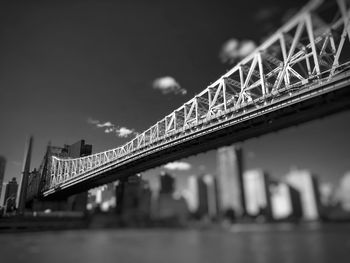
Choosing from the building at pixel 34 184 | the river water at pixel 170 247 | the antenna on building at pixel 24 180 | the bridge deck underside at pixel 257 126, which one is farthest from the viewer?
the building at pixel 34 184

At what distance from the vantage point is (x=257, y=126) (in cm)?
2034

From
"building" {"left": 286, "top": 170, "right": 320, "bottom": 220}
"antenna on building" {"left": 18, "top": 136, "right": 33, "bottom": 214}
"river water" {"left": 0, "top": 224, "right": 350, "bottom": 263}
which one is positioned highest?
"antenna on building" {"left": 18, "top": 136, "right": 33, "bottom": 214}

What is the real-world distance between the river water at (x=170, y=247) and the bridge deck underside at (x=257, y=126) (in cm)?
658

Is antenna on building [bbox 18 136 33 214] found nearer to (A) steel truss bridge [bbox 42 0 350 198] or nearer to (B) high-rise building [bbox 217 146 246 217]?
(A) steel truss bridge [bbox 42 0 350 198]

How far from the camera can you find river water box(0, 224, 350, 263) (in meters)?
18.2

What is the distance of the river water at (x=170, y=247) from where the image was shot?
59.9ft

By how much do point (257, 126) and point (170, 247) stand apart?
15572mm

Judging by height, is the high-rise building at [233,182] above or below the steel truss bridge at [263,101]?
below

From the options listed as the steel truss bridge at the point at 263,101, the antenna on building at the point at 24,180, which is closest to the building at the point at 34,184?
the antenna on building at the point at 24,180

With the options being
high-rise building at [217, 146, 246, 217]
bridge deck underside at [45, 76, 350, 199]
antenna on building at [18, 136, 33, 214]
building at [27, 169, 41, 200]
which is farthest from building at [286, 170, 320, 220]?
building at [27, 169, 41, 200]

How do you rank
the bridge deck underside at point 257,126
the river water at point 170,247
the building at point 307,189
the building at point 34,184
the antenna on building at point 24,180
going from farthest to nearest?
the building at point 34,184
the antenna on building at point 24,180
the river water at point 170,247
the bridge deck underside at point 257,126
the building at point 307,189

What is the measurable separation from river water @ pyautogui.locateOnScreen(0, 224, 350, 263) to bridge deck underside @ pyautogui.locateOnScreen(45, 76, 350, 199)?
6578 mm

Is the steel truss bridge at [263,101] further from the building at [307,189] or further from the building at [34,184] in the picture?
the building at [34,184]

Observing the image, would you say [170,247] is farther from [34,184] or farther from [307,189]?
[34,184]
